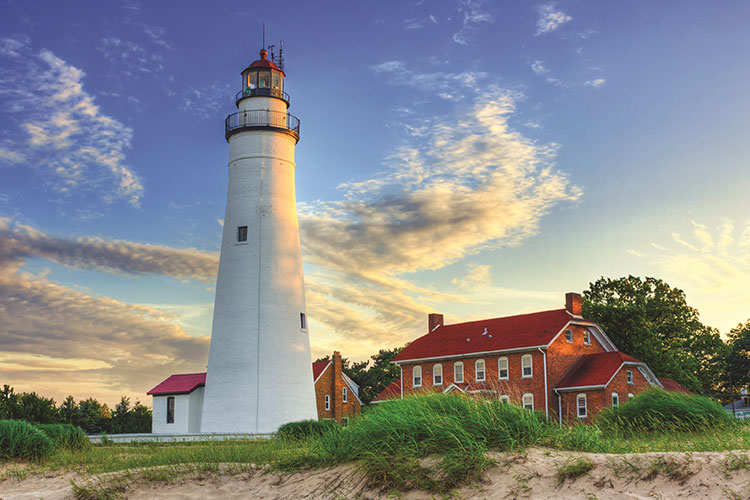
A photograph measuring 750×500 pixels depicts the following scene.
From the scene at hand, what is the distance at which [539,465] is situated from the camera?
1041 centimetres

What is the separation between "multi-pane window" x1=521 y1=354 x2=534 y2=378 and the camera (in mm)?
45772

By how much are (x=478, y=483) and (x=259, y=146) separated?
28059 mm

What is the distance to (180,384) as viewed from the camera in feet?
140

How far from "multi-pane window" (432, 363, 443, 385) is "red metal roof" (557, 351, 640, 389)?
892 cm

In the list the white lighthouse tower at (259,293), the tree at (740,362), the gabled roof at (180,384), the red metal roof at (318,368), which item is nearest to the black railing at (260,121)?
the white lighthouse tower at (259,293)

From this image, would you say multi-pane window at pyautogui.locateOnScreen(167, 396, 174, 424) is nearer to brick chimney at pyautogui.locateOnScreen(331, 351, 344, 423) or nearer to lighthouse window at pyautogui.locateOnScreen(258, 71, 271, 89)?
brick chimney at pyautogui.locateOnScreen(331, 351, 344, 423)

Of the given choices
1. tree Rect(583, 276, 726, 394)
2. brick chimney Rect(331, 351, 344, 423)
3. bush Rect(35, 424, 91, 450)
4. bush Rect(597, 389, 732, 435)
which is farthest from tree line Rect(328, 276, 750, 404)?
bush Rect(35, 424, 91, 450)

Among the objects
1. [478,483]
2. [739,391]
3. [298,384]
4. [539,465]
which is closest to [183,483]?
[478,483]

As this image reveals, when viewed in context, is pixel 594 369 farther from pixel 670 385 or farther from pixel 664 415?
pixel 664 415

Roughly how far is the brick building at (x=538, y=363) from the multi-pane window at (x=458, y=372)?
0.03 m

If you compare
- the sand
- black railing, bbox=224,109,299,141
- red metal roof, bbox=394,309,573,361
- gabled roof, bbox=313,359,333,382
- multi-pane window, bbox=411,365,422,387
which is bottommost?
the sand

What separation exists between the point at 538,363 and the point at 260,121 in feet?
75.2

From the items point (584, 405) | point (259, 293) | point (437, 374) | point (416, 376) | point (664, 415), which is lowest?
point (584, 405)

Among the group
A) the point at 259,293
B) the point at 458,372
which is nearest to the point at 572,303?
the point at 458,372
